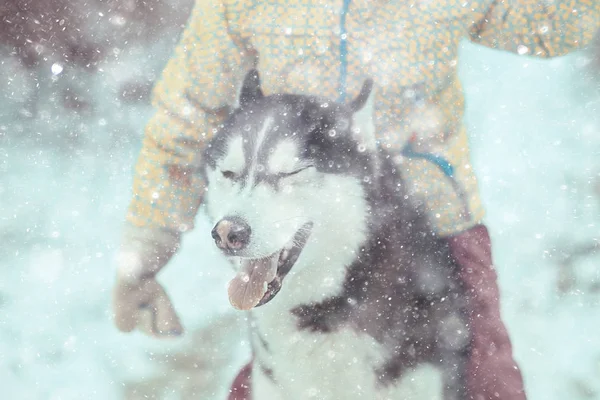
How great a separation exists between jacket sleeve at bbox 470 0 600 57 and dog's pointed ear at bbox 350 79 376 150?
21 centimetres

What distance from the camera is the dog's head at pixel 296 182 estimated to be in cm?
78

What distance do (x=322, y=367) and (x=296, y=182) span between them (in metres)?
0.31

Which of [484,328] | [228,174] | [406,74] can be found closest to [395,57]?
[406,74]

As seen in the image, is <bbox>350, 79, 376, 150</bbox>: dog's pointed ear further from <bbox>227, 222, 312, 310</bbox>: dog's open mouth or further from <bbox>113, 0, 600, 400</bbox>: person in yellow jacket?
<bbox>227, 222, 312, 310</bbox>: dog's open mouth

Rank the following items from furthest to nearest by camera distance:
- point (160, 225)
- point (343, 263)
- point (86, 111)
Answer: point (86, 111)
point (160, 225)
point (343, 263)

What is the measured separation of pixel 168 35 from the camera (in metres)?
0.97

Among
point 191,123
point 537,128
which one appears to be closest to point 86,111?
point 191,123

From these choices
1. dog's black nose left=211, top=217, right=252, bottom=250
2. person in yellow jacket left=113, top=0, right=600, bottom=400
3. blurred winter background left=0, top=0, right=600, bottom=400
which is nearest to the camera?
dog's black nose left=211, top=217, right=252, bottom=250

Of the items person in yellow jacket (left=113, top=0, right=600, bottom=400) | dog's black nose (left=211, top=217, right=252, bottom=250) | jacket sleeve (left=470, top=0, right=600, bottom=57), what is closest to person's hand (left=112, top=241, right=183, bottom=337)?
person in yellow jacket (left=113, top=0, right=600, bottom=400)

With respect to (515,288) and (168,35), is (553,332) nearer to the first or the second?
(515,288)

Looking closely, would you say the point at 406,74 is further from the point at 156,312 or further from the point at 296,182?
the point at 156,312

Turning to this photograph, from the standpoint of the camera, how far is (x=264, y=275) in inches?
31.5

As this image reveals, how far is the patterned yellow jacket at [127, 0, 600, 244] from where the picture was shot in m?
0.82

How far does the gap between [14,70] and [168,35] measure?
0.35 metres
